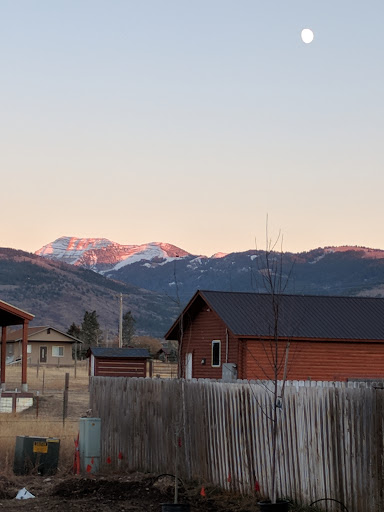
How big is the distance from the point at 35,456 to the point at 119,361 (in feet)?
106

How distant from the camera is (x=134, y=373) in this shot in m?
49.5

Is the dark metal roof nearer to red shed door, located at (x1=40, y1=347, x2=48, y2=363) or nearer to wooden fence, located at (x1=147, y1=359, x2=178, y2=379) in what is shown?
wooden fence, located at (x1=147, y1=359, x2=178, y2=379)

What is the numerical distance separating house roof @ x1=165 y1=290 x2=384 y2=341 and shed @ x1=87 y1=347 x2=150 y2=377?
9.64 m

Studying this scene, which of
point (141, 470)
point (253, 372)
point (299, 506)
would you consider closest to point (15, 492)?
point (141, 470)

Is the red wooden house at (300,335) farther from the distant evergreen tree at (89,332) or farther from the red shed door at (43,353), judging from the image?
the distant evergreen tree at (89,332)

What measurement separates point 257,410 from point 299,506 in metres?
1.79

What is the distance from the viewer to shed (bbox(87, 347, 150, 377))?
4950cm

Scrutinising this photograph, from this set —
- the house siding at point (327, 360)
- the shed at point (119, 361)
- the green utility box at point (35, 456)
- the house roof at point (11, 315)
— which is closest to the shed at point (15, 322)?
the house roof at point (11, 315)

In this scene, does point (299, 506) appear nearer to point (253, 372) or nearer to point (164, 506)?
point (164, 506)

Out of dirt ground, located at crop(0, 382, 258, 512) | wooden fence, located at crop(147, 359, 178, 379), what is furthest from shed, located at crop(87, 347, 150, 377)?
dirt ground, located at crop(0, 382, 258, 512)

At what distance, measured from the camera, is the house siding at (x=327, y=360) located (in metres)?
36.6

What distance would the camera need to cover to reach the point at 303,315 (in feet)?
125

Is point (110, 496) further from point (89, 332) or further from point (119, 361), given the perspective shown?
point (89, 332)

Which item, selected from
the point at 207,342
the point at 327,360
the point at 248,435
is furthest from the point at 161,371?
the point at 248,435
